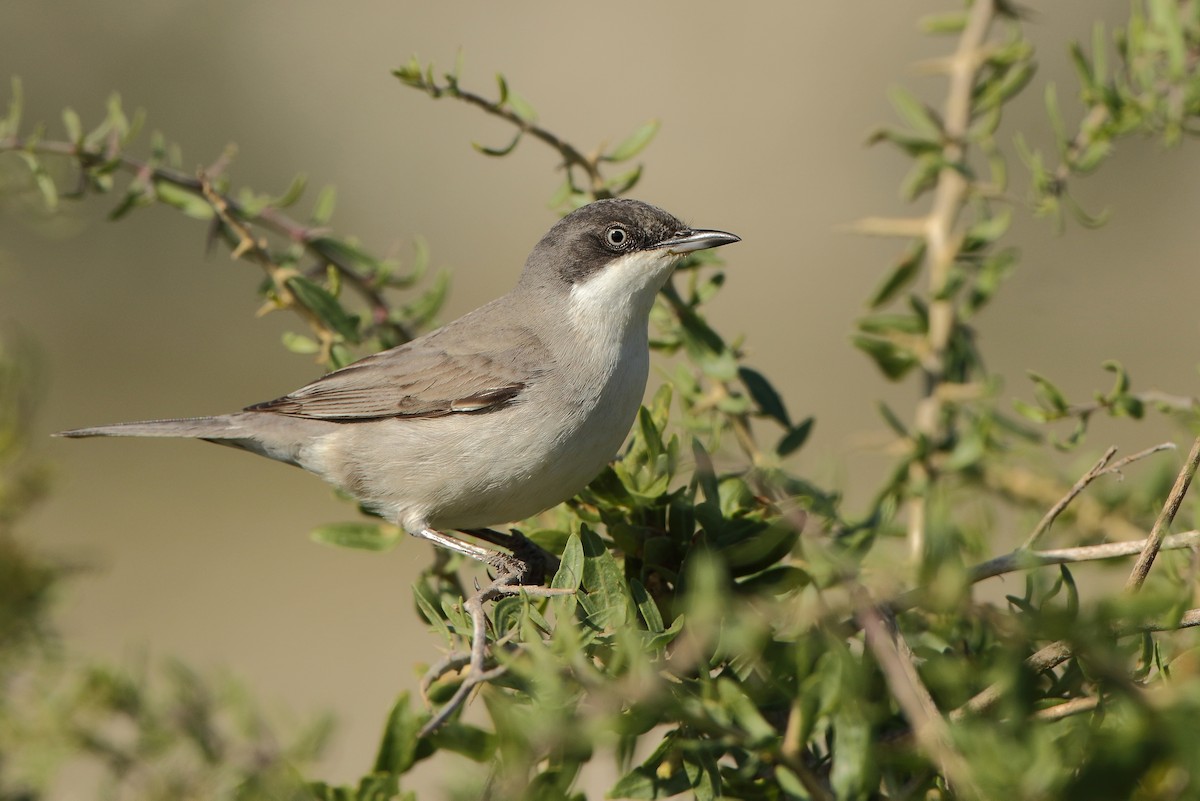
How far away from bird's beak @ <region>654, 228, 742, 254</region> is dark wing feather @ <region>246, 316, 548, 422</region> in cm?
55

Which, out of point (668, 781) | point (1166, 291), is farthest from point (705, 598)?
point (1166, 291)

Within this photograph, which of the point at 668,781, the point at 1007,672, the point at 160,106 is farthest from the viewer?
the point at 160,106

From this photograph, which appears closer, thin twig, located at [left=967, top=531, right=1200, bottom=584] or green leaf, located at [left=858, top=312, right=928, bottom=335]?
thin twig, located at [left=967, top=531, right=1200, bottom=584]

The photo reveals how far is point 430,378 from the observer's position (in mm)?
3971

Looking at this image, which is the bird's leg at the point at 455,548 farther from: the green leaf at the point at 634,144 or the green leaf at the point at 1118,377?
the green leaf at the point at 1118,377

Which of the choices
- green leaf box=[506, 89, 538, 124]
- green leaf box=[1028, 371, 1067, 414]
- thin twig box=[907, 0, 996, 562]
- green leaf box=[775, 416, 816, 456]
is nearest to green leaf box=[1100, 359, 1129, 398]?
green leaf box=[1028, 371, 1067, 414]

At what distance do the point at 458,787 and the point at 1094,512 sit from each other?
79.1 inches

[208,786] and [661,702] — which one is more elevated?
[661,702]

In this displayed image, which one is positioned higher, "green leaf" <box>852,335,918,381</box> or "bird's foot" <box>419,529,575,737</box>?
"green leaf" <box>852,335,918,381</box>

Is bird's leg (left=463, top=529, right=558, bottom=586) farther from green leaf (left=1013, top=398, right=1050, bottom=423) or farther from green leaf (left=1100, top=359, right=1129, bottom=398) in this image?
green leaf (left=1100, top=359, right=1129, bottom=398)

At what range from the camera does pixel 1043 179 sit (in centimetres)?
275

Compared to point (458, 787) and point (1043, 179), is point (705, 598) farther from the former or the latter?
point (1043, 179)

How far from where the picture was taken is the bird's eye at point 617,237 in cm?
400

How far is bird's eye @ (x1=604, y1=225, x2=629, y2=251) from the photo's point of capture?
4.00m
